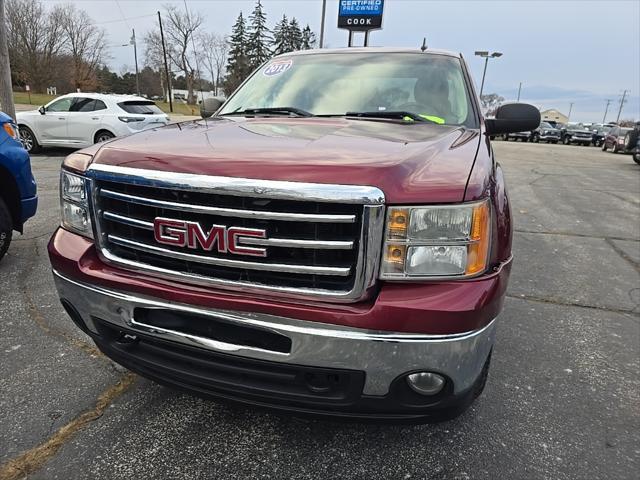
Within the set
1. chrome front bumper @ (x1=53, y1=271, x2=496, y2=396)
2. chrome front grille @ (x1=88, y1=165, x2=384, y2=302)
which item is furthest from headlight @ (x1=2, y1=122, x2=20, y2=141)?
chrome front bumper @ (x1=53, y1=271, x2=496, y2=396)

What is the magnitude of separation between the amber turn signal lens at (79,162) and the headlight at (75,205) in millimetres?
30

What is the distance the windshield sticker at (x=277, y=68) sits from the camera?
3.44 m

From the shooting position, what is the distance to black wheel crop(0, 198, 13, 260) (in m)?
3.90

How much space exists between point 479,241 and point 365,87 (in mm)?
1744

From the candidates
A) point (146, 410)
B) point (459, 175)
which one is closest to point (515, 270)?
point (459, 175)

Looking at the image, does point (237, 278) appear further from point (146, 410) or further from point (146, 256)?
point (146, 410)

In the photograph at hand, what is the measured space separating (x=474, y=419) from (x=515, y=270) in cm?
272

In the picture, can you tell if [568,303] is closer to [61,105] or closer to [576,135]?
[61,105]

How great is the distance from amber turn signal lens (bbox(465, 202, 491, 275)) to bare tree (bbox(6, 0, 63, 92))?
191ft

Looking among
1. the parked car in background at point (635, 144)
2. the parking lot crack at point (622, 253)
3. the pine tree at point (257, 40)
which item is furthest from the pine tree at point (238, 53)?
the parking lot crack at point (622, 253)

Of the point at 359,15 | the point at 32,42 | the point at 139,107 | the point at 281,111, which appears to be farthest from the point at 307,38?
the point at 281,111

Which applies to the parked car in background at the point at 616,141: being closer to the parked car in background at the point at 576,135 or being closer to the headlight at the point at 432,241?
the parked car in background at the point at 576,135

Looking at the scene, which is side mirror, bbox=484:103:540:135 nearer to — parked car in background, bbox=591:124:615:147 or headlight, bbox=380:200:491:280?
headlight, bbox=380:200:491:280

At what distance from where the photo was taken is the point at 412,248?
1.59 meters
